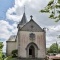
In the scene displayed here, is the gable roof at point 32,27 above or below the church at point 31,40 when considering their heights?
above

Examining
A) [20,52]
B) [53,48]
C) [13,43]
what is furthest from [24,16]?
[53,48]

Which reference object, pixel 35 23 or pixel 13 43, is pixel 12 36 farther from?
pixel 35 23

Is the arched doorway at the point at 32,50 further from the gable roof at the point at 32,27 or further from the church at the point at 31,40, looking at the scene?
the gable roof at the point at 32,27

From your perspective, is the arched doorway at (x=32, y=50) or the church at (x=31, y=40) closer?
the church at (x=31, y=40)

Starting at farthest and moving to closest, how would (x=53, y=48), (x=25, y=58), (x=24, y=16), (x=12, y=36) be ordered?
1. (x=53, y=48)
2. (x=12, y=36)
3. (x=24, y=16)
4. (x=25, y=58)

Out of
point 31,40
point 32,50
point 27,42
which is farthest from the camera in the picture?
point 32,50

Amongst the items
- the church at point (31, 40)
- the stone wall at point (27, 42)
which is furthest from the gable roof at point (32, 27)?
the stone wall at point (27, 42)

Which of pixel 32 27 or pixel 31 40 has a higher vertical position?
pixel 32 27

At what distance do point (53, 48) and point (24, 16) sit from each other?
85.8 ft

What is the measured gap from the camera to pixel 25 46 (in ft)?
156

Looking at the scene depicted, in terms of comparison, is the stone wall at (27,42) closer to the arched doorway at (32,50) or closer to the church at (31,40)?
the church at (31,40)

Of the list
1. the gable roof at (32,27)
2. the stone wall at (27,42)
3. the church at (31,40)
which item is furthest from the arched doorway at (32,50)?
the gable roof at (32,27)

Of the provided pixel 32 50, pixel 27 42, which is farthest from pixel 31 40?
pixel 32 50

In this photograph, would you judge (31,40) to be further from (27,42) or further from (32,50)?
(32,50)
